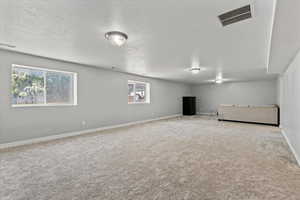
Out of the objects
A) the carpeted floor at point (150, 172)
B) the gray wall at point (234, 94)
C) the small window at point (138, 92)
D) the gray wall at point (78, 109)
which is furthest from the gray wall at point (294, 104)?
the gray wall at point (234, 94)

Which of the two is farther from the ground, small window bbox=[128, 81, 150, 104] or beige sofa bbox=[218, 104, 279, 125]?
small window bbox=[128, 81, 150, 104]

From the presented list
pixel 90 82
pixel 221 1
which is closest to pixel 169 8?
pixel 221 1

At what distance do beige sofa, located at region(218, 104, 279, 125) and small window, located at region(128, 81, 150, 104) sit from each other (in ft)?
13.2

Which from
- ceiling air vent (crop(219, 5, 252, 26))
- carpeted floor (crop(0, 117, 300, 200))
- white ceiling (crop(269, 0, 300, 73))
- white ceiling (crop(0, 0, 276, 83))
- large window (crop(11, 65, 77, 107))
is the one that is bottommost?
carpeted floor (crop(0, 117, 300, 200))

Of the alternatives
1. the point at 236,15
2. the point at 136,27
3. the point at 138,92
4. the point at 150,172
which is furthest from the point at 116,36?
the point at 138,92

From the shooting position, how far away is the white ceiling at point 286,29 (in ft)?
4.66

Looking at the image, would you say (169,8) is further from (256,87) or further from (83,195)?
(256,87)

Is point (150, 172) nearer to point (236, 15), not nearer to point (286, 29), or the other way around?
point (236, 15)

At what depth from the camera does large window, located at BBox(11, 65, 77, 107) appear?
3.80 metres

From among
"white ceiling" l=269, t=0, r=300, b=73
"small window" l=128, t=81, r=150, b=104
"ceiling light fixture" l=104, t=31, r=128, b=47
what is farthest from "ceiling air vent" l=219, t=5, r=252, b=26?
"small window" l=128, t=81, r=150, b=104

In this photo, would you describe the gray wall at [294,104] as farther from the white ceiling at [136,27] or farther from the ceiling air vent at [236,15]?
the ceiling air vent at [236,15]

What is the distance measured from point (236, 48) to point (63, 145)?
4.64 m

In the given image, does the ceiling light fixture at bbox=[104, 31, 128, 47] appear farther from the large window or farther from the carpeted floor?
the large window

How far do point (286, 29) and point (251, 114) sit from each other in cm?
619
